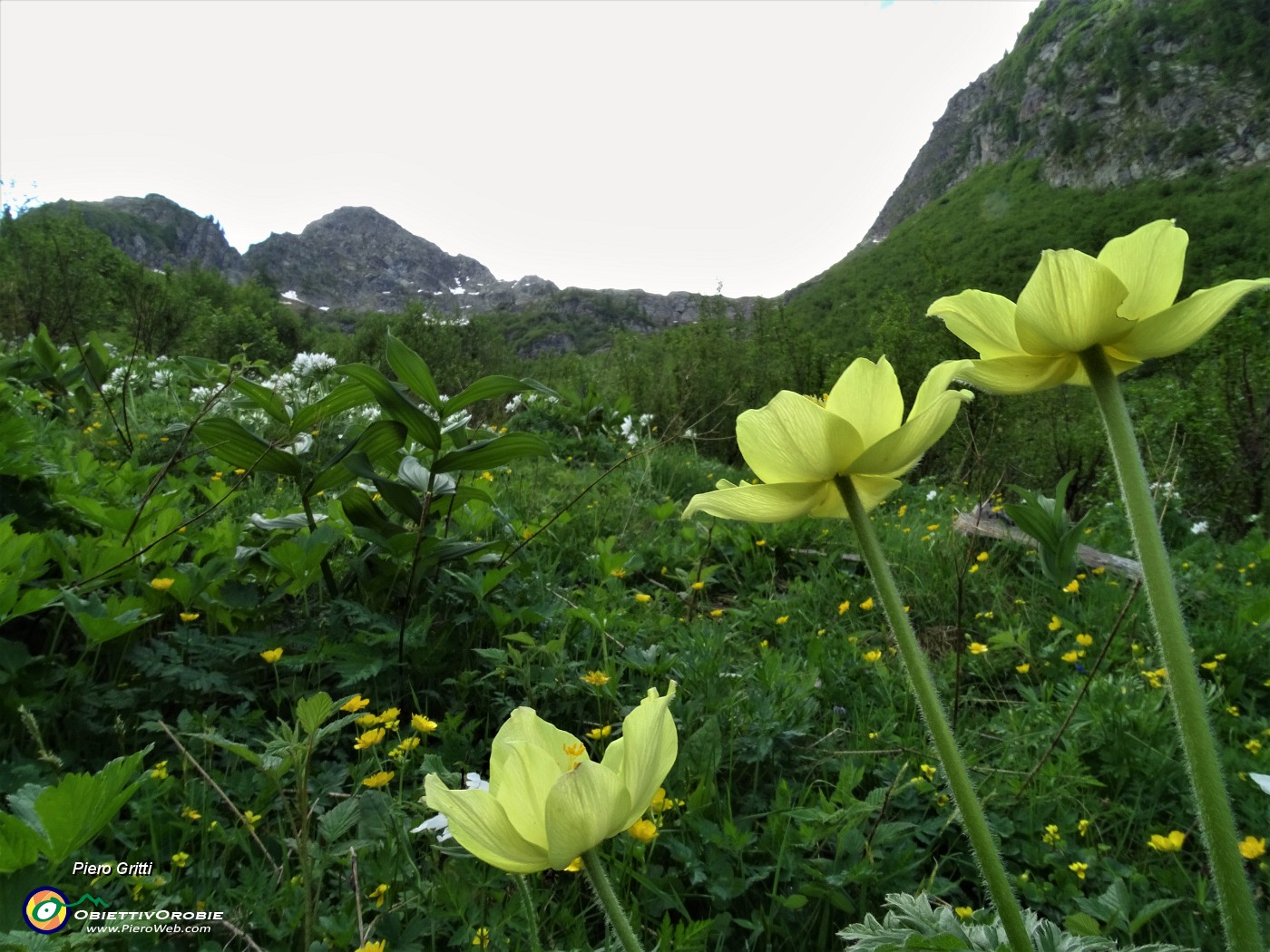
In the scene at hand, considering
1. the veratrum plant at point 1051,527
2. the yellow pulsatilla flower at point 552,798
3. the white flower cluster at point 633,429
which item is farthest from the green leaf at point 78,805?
the white flower cluster at point 633,429

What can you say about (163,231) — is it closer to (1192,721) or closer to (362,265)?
(362,265)

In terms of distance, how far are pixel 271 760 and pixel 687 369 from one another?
6.68 metres

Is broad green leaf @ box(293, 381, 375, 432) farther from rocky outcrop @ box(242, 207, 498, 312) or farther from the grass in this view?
rocky outcrop @ box(242, 207, 498, 312)

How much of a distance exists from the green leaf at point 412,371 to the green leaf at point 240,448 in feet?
1.32

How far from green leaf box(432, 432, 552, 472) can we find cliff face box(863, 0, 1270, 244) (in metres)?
69.3

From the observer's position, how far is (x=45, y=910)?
2.98 feet

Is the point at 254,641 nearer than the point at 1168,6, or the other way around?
the point at 254,641

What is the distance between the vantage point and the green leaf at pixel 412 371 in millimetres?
1938

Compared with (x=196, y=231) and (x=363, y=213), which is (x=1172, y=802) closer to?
(x=196, y=231)

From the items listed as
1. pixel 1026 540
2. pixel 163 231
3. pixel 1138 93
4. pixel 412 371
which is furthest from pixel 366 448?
pixel 163 231

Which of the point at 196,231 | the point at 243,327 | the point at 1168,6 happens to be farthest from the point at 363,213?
the point at 243,327

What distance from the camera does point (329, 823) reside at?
1.06 m

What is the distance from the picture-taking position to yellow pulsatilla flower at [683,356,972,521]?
639mm

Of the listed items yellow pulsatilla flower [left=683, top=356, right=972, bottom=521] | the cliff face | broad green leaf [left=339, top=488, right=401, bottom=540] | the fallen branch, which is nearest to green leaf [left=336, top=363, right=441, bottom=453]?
broad green leaf [left=339, top=488, right=401, bottom=540]
